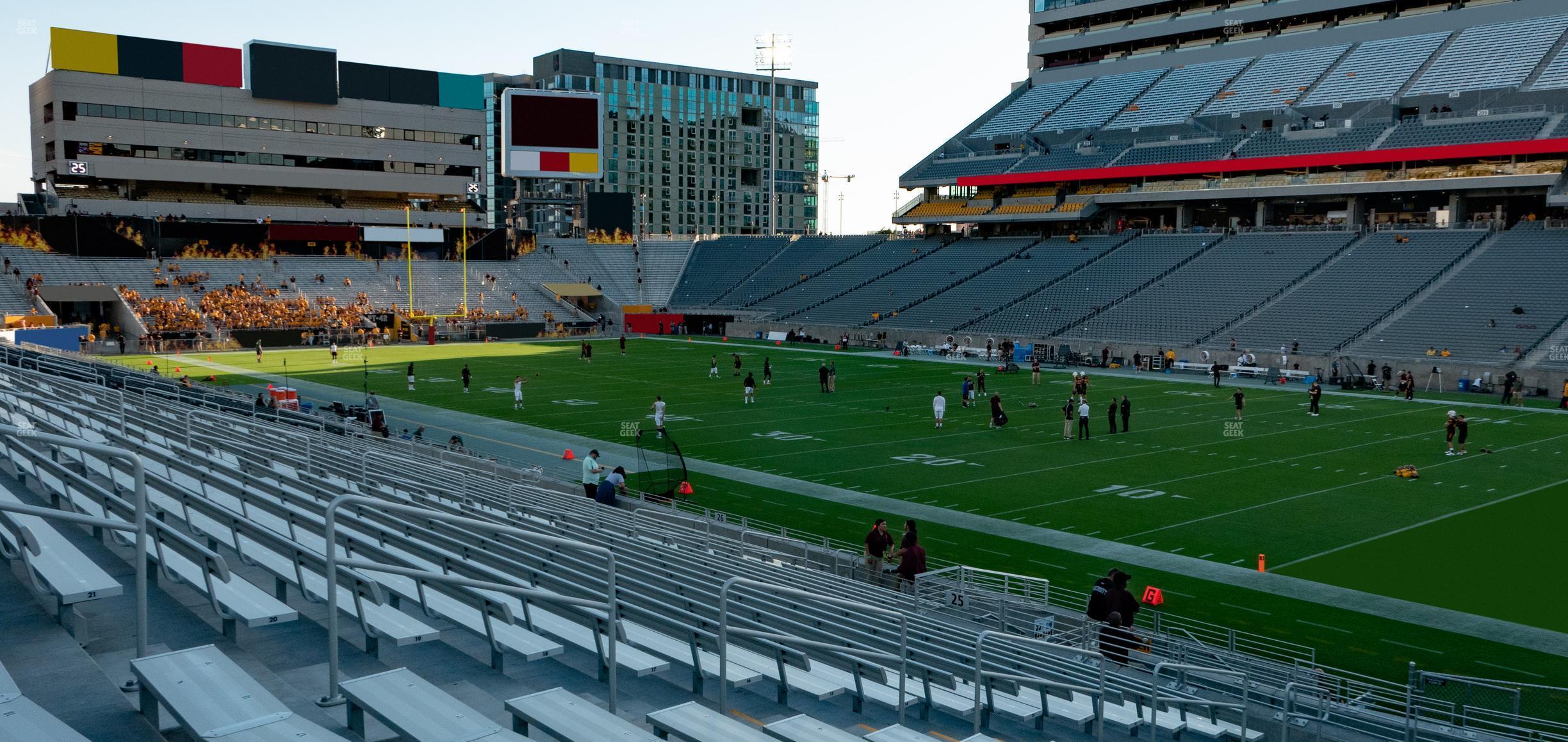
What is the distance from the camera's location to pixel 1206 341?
163 ft

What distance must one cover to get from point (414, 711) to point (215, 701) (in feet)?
2.85

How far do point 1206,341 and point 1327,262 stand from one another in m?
9.18

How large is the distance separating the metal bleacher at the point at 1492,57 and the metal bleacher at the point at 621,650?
55673mm

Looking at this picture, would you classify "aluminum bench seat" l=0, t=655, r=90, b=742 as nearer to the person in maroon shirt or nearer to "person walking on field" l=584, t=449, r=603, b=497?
the person in maroon shirt

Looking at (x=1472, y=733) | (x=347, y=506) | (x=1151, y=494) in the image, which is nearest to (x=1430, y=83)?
(x=1151, y=494)

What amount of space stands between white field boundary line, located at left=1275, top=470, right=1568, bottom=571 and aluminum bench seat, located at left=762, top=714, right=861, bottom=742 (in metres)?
13.2

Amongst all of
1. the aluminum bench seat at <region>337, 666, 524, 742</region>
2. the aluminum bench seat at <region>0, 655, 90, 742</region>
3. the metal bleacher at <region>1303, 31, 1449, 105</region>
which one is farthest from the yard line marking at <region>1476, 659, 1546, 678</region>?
the metal bleacher at <region>1303, 31, 1449, 105</region>

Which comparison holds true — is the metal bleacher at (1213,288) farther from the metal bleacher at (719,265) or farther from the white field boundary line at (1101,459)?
the metal bleacher at (719,265)

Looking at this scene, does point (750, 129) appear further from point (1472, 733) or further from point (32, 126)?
point (1472, 733)

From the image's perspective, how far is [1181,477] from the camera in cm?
2434

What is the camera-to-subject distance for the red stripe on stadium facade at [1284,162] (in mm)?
51750

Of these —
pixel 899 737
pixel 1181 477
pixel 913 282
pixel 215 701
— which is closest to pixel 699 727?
pixel 899 737

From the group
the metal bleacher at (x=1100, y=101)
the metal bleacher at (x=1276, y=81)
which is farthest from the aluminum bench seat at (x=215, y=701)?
the metal bleacher at (x=1100, y=101)

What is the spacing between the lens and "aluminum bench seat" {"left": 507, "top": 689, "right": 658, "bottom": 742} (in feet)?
17.7
